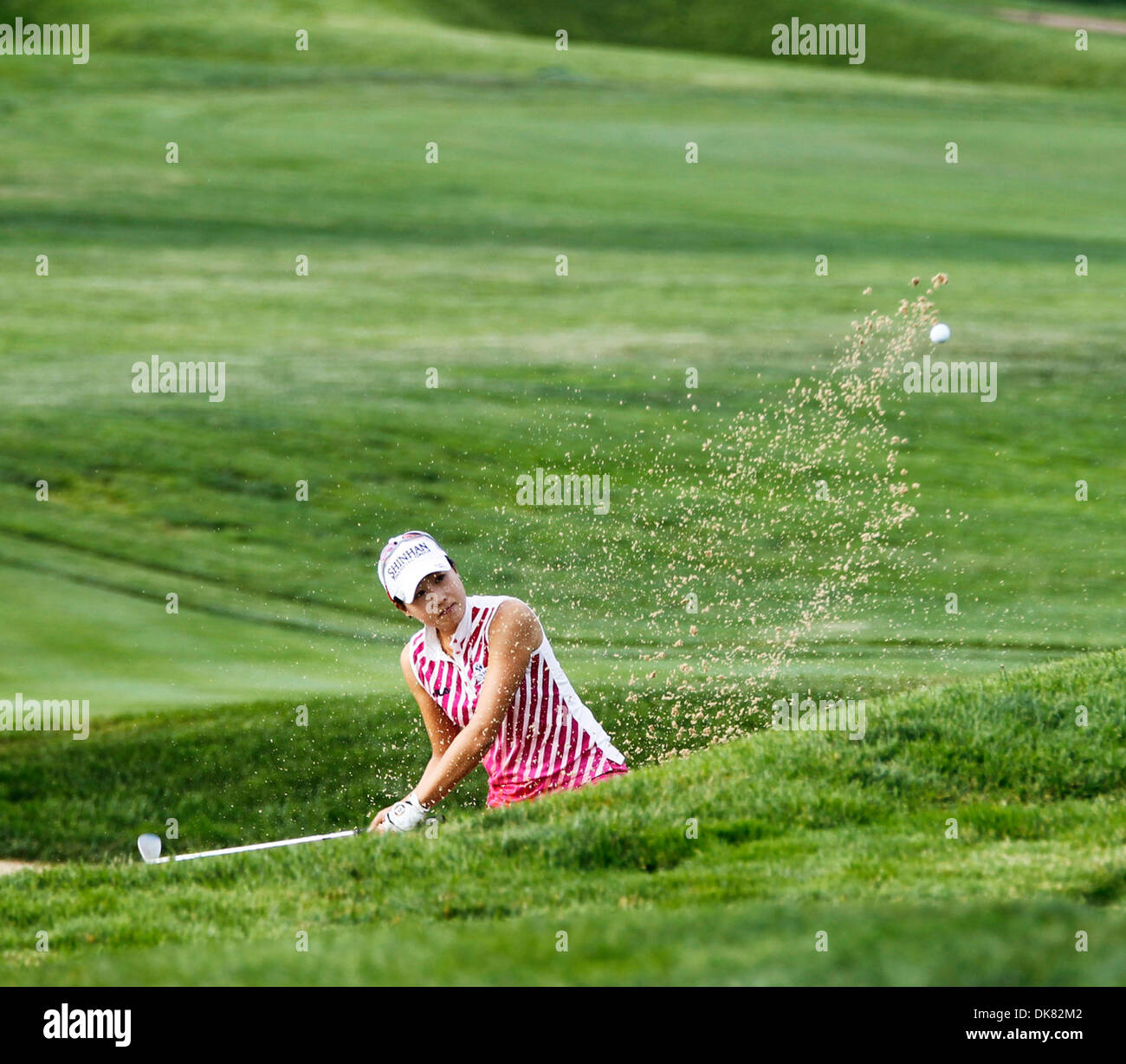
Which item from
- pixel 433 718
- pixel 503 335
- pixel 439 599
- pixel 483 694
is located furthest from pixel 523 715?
pixel 503 335

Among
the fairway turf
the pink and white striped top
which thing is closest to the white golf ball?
the fairway turf

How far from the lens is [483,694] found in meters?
6.04

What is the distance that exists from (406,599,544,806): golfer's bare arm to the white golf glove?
26cm

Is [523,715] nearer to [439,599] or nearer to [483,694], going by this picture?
[483,694]

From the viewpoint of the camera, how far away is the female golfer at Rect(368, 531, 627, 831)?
235 inches

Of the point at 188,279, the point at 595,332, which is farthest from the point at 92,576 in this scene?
the point at 188,279

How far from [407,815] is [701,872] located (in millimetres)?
1256

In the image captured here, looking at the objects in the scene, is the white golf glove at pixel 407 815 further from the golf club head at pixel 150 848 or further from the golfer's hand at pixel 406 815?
the golf club head at pixel 150 848

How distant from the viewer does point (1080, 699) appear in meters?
7.36

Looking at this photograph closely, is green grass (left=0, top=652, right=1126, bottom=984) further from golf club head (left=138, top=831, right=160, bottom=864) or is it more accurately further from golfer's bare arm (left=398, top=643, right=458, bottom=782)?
golfer's bare arm (left=398, top=643, right=458, bottom=782)

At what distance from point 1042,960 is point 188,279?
74.7 ft

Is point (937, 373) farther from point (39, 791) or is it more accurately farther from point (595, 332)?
point (39, 791)

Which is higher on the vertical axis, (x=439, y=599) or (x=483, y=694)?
(x=439, y=599)

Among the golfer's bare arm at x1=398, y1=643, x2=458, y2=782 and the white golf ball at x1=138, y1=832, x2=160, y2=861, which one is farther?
the white golf ball at x1=138, y1=832, x2=160, y2=861
